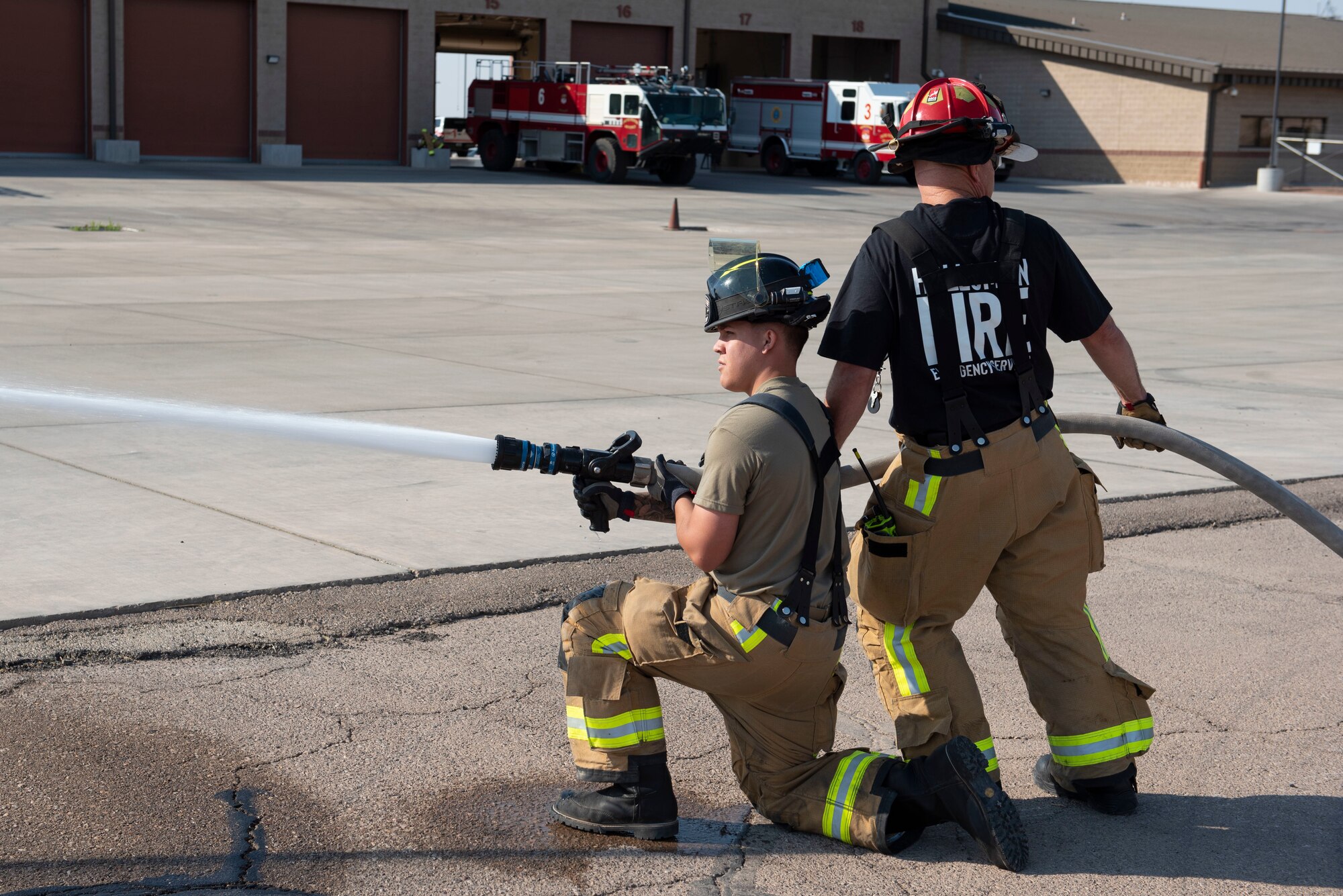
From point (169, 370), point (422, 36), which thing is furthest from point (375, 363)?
point (422, 36)

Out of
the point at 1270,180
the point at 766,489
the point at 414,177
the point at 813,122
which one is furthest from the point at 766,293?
the point at 1270,180

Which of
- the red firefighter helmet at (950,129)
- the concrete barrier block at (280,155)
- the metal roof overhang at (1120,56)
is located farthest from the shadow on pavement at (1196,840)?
the metal roof overhang at (1120,56)

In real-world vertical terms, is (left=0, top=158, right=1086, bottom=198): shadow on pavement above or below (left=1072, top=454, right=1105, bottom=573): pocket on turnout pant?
above

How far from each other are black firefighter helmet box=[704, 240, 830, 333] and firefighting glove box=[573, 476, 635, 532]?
45 cm

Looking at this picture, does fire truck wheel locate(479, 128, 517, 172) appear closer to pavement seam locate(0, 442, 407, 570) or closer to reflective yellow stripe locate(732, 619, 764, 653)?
pavement seam locate(0, 442, 407, 570)

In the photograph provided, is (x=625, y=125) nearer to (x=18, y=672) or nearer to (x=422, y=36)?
(x=422, y=36)

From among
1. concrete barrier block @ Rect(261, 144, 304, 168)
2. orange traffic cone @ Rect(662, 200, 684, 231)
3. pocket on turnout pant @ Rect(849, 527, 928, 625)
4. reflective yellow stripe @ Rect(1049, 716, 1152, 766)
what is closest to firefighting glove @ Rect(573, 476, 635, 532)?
pocket on turnout pant @ Rect(849, 527, 928, 625)

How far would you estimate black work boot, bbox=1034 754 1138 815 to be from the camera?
3.85 m

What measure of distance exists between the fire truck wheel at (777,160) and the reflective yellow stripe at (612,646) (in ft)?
142

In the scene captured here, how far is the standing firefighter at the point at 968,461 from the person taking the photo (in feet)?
12.1

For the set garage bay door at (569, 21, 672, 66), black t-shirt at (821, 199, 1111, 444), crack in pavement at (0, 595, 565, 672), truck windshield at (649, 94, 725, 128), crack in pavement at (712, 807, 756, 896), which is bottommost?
crack in pavement at (712, 807, 756, 896)

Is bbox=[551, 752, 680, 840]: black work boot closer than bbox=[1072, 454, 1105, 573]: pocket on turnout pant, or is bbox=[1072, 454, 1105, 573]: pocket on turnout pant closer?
bbox=[551, 752, 680, 840]: black work boot

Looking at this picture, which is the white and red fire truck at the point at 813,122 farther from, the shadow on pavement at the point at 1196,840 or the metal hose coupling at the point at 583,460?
the metal hose coupling at the point at 583,460

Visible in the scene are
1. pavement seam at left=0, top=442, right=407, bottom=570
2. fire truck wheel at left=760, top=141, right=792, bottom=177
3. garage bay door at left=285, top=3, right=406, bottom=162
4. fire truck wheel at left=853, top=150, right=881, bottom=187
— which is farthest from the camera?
fire truck wheel at left=760, top=141, right=792, bottom=177
